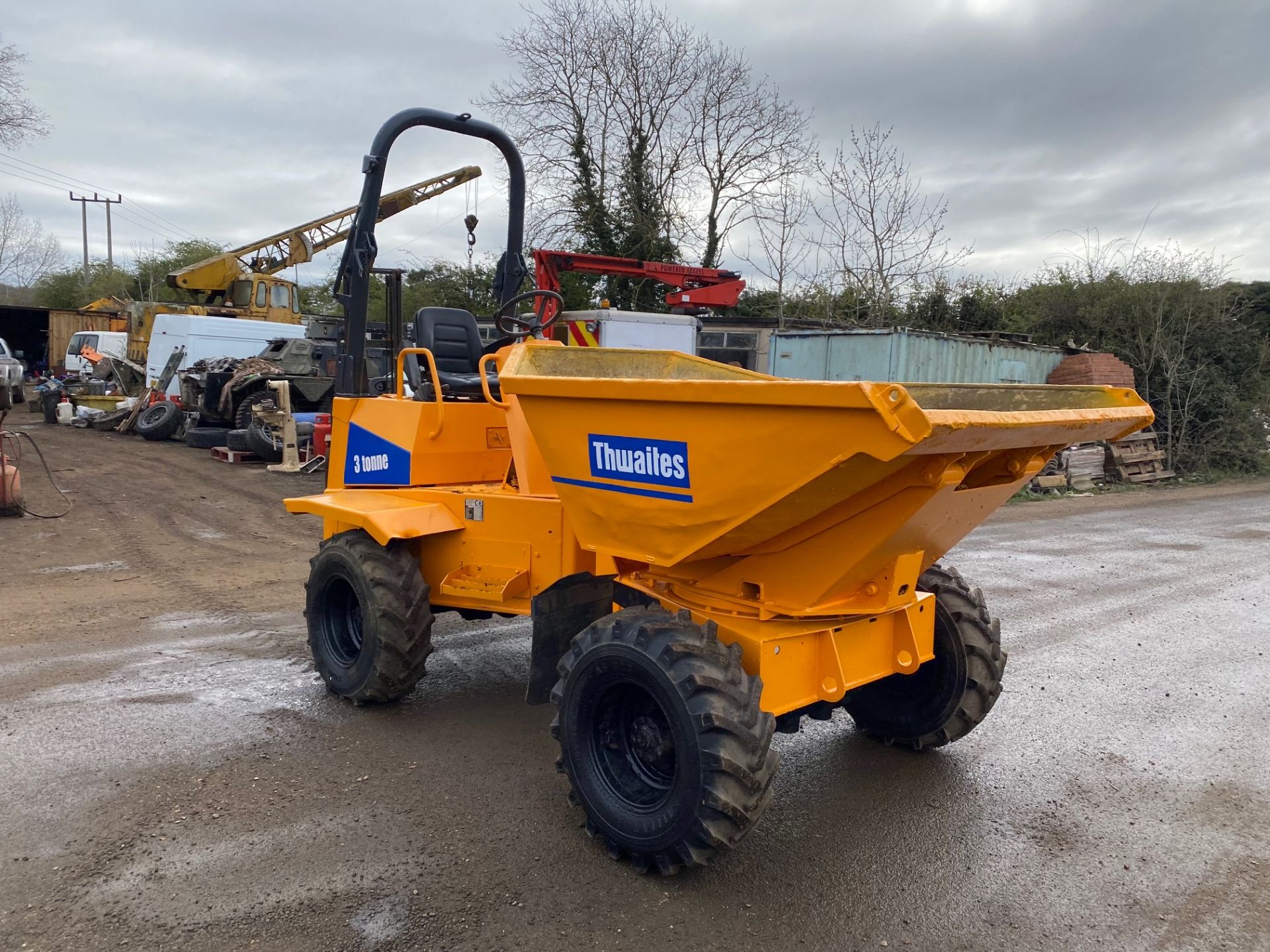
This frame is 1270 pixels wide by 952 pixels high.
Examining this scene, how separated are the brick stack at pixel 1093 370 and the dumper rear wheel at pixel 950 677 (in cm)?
1407

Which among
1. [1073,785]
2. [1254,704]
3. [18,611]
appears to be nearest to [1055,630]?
[1254,704]

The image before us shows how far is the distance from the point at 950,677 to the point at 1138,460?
47.5ft

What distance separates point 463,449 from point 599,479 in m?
1.74

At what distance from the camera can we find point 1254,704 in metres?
4.93

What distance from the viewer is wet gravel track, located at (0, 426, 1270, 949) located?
2.85 metres

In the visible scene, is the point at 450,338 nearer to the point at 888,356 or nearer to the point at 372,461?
the point at 372,461

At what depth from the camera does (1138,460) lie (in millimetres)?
16250

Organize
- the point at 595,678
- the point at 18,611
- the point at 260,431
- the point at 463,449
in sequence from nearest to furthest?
the point at 595,678 < the point at 463,449 < the point at 18,611 < the point at 260,431

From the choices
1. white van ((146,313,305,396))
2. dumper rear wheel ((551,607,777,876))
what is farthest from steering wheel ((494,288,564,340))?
white van ((146,313,305,396))

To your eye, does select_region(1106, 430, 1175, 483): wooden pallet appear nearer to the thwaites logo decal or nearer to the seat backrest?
the seat backrest

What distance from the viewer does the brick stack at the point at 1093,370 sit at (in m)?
16.5

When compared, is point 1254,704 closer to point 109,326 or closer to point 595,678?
point 595,678

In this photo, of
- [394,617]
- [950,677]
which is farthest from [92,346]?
[950,677]

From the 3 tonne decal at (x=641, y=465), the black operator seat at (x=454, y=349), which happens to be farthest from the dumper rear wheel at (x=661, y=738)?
the black operator seat at (x=454, y=349)
